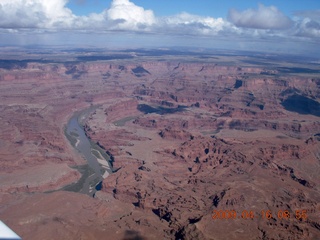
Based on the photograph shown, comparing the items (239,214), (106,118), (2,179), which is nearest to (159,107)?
(106,118)
